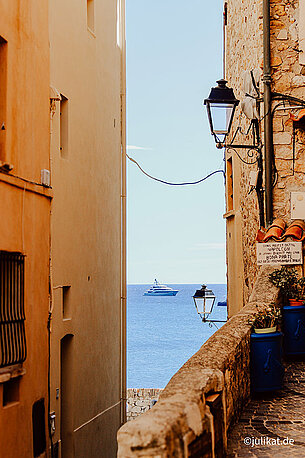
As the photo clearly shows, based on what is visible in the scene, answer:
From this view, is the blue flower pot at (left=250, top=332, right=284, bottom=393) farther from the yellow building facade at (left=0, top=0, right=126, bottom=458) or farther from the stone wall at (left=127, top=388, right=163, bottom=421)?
the stone wall at (left=127, top=388, right=163, bottom=421)

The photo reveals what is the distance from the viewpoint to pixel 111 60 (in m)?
13.9

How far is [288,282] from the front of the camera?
28.9 ft

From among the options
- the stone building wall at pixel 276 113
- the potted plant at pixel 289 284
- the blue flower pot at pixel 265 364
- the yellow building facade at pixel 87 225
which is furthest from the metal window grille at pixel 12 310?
the stone building wall at pixel 276 113

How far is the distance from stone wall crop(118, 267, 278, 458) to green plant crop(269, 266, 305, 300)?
182 centimetres

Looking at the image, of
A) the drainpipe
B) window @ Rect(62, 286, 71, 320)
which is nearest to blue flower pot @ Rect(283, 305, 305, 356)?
the drainpipe

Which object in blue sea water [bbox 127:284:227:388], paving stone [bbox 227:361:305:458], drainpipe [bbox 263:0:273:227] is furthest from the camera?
blue sea water [bbox 127:284:227:388]

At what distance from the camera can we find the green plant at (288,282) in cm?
869

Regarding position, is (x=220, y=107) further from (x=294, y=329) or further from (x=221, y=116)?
(x=294, y=329)

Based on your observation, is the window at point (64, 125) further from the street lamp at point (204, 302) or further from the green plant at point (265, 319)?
the green plant at point (265, 319)

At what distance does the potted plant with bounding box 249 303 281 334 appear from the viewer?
21.6 feet

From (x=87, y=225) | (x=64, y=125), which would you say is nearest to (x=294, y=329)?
(x=87, y=225)

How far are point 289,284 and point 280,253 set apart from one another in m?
0.56

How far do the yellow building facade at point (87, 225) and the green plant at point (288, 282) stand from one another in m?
3.34

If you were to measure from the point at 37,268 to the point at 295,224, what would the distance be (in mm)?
3916
